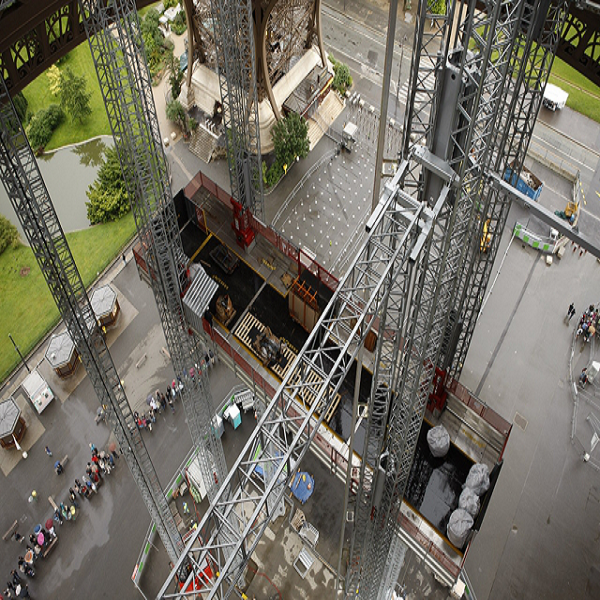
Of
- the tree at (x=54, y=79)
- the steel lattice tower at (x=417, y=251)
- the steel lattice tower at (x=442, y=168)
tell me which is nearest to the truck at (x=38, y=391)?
the steel lattice tower at (x=442, y=168)

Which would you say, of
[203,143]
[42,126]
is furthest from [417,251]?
[42,126]

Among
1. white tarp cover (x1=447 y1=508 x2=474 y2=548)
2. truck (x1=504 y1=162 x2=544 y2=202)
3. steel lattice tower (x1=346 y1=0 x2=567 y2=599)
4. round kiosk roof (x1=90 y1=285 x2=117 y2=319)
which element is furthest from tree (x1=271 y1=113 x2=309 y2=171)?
white tarp cover (x1=447 y1=508 x2=474 y2=548)

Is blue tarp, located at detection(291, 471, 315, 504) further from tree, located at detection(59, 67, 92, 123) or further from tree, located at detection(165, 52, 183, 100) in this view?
tree, located at detection(59, 67, 92, 123)

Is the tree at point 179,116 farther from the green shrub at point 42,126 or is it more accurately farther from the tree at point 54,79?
the tree at point 54,79

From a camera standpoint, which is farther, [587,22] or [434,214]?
[587,22]

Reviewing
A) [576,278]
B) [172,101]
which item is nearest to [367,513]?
[576,278]

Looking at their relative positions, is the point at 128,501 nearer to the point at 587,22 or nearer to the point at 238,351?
the point at 238,351
